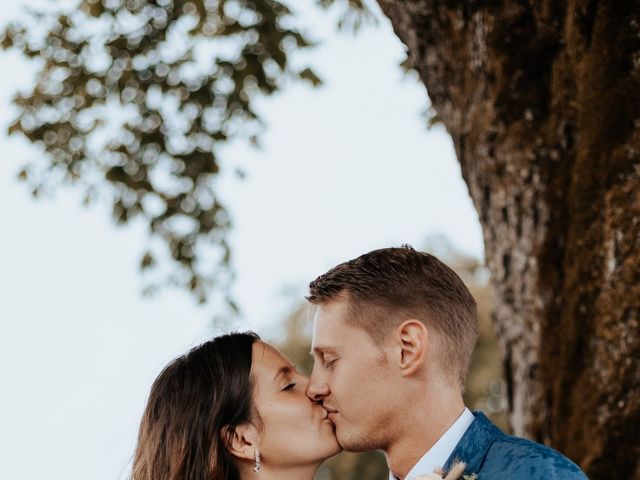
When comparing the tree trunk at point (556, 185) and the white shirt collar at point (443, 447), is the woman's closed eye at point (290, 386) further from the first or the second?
the tree trunk at point (556, 185)

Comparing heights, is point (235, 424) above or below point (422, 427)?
above

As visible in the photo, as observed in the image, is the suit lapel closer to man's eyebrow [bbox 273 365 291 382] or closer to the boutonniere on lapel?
the boutonniere on lapel

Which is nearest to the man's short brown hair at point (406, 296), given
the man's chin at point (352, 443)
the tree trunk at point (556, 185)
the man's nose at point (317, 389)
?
the man's nose at point (317, 389)

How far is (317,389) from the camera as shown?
14.0ft

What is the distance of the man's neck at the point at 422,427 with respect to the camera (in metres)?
4.03

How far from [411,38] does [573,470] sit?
2.73 meters

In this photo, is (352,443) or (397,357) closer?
(397,357)

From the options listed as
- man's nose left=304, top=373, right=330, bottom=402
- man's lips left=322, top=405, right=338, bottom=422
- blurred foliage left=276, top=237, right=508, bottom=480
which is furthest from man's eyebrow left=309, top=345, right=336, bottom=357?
blurred foliage left=276, top=237, right=508, bottom=480

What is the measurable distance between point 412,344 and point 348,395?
32 cm

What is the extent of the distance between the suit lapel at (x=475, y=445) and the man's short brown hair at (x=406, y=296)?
300mm

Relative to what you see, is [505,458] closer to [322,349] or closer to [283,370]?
[322,349]

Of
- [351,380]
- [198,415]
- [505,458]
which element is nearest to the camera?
[505,458]

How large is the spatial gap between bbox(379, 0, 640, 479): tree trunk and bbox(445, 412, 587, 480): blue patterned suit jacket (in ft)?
3.96

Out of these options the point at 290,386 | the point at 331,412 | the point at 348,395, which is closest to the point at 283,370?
the point at 290,386
